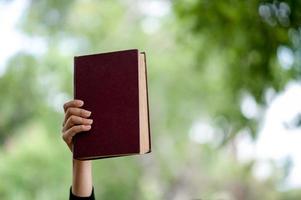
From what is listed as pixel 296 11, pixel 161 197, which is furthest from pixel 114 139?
pixel 161 197

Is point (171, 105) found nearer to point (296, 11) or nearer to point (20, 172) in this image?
point (20, 172)

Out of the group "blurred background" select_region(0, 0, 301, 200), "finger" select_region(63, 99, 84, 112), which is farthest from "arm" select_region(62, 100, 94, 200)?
"blurred background" select_region(0, 0, 301, 200)

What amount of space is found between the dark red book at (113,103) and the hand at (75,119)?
1 centimetres

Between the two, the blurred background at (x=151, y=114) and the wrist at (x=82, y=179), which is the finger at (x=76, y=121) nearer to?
the wrist at (x=82, y=179)

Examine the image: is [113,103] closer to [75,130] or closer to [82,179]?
[75,130]

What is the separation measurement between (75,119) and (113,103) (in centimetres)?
7

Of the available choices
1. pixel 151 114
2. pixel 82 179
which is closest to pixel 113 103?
pixel 82 179

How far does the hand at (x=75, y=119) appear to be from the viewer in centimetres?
99

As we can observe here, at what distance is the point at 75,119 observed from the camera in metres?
0.99

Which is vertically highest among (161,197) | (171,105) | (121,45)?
(121,45)

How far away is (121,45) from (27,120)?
3.85 feet

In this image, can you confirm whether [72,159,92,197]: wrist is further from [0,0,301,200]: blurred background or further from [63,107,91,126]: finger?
[0,0,301,200]: blurred background

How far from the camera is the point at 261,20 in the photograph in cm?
230

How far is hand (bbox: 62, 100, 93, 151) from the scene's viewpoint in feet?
3.25
